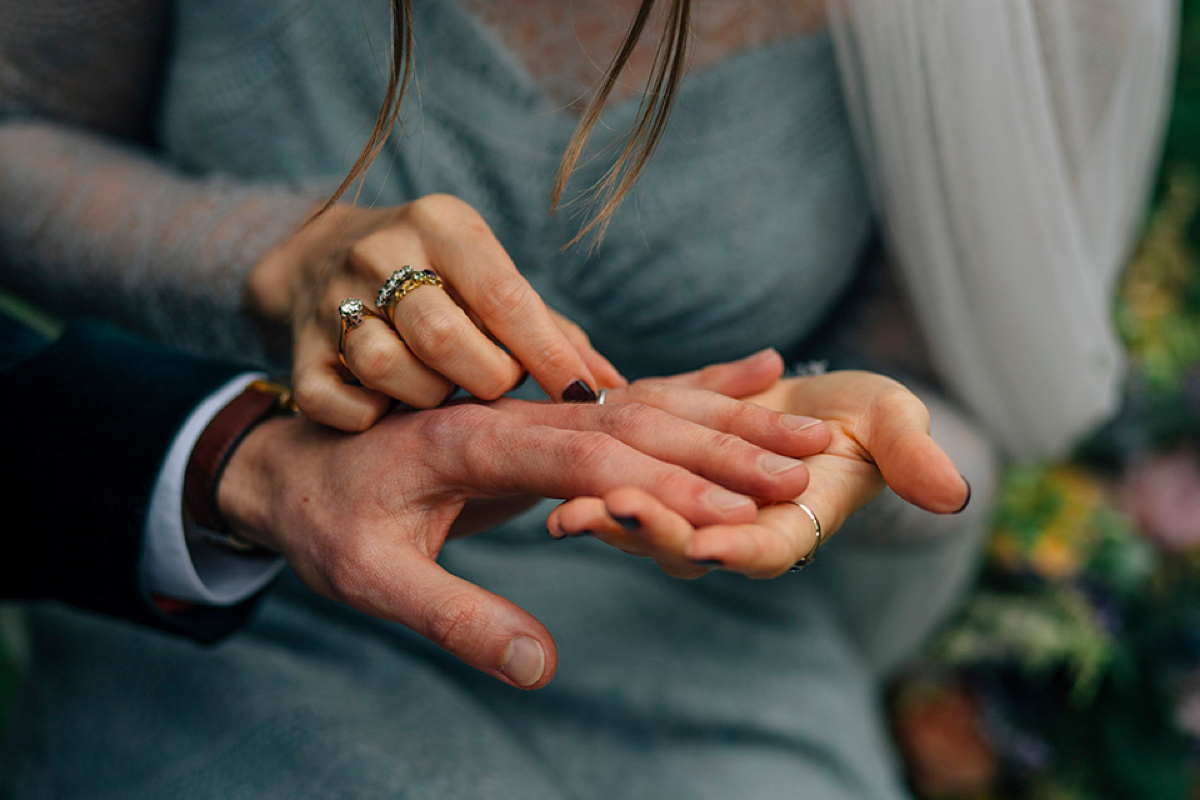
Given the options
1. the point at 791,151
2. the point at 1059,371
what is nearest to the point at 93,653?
the point at 791,151

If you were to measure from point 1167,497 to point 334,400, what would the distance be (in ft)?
3.41

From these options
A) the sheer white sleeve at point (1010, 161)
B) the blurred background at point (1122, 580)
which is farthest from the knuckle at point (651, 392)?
the blurred background at point (1122, 580)

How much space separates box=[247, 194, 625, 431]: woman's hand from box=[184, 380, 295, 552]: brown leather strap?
0.18ft

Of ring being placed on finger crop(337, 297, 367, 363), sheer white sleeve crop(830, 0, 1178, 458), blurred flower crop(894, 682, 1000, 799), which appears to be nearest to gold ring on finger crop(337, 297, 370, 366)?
ring being placed on finger crop(337, 297, 367, 363)

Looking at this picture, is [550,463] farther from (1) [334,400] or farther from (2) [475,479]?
(1) [334,400]

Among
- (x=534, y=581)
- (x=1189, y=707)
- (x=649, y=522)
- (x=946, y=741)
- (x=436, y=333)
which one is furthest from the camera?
(x=946, y=741)

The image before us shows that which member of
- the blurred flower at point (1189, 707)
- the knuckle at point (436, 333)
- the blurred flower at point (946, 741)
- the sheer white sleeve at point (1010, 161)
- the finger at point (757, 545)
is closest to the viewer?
the finger at point (757, 545)

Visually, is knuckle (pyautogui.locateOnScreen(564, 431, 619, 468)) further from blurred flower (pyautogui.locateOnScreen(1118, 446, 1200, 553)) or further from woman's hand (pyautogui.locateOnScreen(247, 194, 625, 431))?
blurred flower (pyautogui.locateOnScreen(1118, 446, 1200, 553))

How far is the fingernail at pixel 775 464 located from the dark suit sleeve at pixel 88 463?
1.25ft

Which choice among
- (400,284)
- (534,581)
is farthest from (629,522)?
(534,581)

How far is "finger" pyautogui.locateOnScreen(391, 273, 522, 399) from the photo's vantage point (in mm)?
415

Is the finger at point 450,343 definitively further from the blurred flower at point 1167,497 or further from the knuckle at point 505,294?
the blurred flower at point 1167,497

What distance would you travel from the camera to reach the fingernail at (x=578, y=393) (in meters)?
0.43

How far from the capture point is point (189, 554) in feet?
1.64
